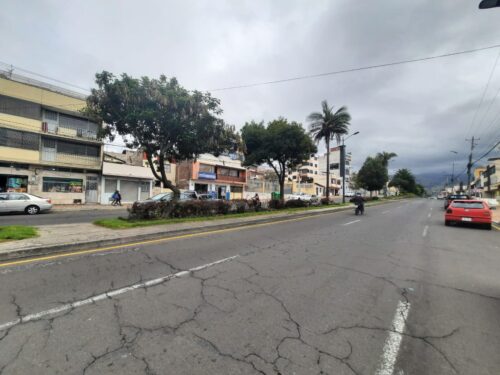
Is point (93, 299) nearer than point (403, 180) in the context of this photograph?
Yes

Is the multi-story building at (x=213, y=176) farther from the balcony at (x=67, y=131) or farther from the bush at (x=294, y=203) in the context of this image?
the bush at (x=294, y=203)

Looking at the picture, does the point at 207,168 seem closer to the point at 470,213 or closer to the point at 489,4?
the point at 470,213

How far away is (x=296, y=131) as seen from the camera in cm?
2033

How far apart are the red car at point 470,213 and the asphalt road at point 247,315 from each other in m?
8.38

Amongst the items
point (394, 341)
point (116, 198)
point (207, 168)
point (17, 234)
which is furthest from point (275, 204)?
point (207, 168)

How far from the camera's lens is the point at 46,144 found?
22.8 m

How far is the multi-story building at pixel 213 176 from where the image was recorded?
122 feet

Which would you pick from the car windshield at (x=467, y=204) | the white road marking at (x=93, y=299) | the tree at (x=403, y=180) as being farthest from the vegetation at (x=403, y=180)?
the white road marking at (x=93, y=299)

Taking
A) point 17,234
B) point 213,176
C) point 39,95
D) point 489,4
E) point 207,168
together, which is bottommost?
point 17,234

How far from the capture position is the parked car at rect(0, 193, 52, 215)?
14.9 metres

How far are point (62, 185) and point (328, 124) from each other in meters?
28.5

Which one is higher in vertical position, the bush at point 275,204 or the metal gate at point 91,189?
the metal gate at point 91,189

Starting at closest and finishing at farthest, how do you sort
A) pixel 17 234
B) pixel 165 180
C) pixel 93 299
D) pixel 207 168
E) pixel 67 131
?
1. pixel 93 299
2. pixel 17 234
3. pixel 165 180
4. pixel 67 131
5. pixel 207 168

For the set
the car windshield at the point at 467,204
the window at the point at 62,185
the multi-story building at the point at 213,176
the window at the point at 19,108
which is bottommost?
the car windshield at the point at 467,204
